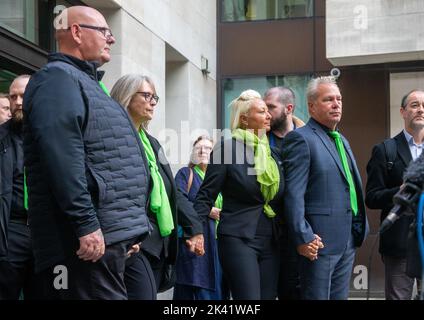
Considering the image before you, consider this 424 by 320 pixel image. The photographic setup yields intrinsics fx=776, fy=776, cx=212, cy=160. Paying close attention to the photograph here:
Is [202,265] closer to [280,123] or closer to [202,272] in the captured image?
[202,272]

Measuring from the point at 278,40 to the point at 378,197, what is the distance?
8564 mm

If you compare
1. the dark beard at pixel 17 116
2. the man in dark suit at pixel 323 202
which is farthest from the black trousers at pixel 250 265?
the dark beard at pixel 17 116

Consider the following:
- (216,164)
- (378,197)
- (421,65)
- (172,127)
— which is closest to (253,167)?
(216,164)

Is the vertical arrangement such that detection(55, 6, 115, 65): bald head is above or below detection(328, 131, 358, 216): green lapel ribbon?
above

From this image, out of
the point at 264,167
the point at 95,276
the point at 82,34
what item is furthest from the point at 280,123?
the point at 95,276

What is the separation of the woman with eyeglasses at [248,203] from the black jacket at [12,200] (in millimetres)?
1345

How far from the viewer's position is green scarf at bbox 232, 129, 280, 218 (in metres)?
5.81

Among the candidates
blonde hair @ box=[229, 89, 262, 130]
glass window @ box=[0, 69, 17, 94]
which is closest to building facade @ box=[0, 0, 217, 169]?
glass window @ box=[0, 69, 17, 94]

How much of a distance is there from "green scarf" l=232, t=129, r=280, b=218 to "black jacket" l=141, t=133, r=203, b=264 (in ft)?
1.89

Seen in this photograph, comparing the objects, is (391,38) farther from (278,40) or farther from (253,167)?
(253,167)

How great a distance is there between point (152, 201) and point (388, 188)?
243cm

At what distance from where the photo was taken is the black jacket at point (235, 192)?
19.0 ft

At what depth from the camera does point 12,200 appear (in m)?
5.62

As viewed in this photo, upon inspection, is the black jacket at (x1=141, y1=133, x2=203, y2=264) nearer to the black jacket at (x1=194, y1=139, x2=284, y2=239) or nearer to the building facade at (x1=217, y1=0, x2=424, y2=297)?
the black jacket at (x1=194, y1=139, x2=284, y2=239)
